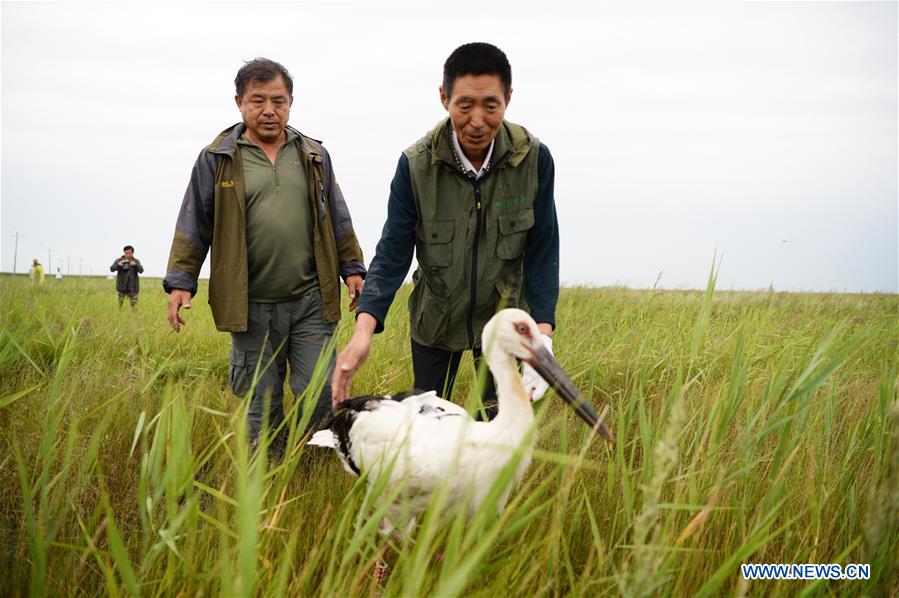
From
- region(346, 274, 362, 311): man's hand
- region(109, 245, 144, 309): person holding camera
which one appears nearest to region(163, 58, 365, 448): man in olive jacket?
region(346, 274, 362, 311): man's hand

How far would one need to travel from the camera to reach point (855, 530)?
6.48ft

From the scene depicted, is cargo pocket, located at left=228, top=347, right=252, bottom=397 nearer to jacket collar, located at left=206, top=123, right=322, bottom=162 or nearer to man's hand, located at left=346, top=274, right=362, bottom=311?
man's hand, located at left=346, top=274, right=362, bottom=311

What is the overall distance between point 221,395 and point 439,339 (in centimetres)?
187

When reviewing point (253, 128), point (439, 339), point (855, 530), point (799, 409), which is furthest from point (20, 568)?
point (855, 530)

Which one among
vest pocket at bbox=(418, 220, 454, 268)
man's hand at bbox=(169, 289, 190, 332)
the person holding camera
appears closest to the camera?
vest pocket at bbox=(418, 220, 454, 268)

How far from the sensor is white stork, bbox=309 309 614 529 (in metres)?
1.80

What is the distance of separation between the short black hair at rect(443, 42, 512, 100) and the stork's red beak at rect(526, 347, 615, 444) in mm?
1234

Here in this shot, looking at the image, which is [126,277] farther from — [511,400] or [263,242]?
[511,400]

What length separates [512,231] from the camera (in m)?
2.68

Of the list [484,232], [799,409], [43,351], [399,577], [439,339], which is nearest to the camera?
[399,577]

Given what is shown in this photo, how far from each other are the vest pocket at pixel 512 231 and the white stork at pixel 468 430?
761 millimetres

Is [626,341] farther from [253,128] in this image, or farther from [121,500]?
[121,500]

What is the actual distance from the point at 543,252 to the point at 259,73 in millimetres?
1924

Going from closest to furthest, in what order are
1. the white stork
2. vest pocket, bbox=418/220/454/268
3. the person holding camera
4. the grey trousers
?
the white stork < vest pocket, bbox=418/220/454/268 < the grey trousers < the person holding camera
